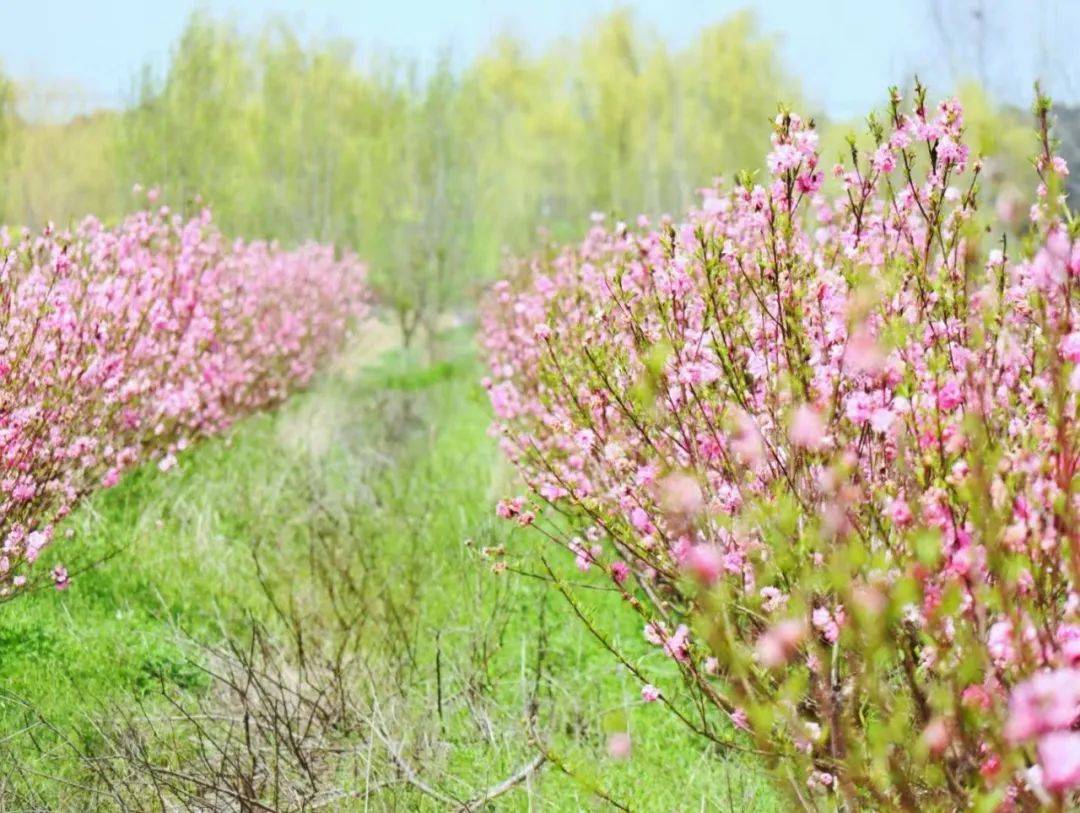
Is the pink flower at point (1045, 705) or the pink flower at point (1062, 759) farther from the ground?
the pink flower at point (1045, 705)

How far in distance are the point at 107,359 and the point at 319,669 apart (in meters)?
1.79

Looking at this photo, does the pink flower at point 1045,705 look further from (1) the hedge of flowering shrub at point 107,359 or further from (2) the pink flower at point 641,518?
(1) the hedge of flowering shrub at point 107,359

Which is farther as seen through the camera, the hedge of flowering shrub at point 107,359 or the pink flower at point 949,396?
the hedge of flowering shrub at point 107,359

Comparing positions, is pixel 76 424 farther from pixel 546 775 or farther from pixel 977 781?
pixel 977 781

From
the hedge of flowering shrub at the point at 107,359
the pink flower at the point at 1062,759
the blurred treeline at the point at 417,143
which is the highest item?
the blurred treeline at the point at 417,143

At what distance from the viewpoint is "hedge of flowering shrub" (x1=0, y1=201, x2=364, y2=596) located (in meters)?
3.94

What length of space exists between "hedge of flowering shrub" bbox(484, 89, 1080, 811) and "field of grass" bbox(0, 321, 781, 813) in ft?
1.65

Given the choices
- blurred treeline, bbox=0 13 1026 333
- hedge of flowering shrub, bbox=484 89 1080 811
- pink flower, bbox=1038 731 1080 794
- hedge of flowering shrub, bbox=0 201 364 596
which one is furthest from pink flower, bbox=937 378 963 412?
blurred treeline, bbox=0 13 1026 333

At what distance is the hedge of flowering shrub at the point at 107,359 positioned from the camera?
12.9ft

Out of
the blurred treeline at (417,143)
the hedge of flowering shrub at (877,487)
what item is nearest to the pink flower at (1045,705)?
the hedge of flowering shrub at (877,487)

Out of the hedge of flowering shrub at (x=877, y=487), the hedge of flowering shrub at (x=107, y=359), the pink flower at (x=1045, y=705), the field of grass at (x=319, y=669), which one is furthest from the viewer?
the hedge of flowering shrub at (x=107, y=359)

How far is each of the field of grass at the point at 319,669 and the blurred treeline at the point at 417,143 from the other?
8.15 metres

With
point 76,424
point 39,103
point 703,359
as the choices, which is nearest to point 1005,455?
point 703,359

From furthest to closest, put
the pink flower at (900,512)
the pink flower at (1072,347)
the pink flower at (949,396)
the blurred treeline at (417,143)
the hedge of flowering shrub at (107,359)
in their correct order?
the blurred treeline at (417,143)
the hedge of flowering shrub at (107,359)
the pink flower at (949,396)
the pink flower at (1072,347)
the pink flower at (900,512)
